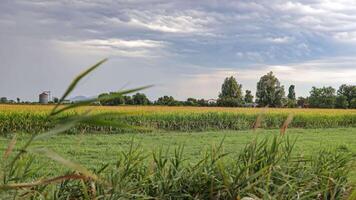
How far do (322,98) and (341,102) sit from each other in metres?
3.45

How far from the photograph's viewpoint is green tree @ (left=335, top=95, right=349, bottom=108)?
5728 centimetres

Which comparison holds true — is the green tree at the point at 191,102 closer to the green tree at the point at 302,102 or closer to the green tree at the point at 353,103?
the green tree at the point at 302,102

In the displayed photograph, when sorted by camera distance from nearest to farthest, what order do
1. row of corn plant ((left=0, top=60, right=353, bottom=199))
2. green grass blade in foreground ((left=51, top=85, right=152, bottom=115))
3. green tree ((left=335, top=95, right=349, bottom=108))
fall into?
green grass blade in foreground ((left=51, top=85, right=152, bottom=115))
row of corn plant ((left=0, top=60, right=353, bottom=199))
green tree ((left=335, top=95, right=349, bottom=108))

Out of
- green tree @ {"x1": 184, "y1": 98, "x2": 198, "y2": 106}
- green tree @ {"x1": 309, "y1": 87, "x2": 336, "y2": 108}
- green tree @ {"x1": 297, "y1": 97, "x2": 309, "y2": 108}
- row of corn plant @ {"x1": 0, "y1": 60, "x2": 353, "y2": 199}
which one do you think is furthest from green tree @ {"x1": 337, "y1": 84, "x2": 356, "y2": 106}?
row of corn plant @ {"x1": 0, "y1": 60, "x2": 353, "y2": 199}

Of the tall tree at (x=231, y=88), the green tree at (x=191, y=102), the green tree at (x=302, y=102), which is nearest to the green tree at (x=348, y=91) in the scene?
the green tree at (x=302, y=102)

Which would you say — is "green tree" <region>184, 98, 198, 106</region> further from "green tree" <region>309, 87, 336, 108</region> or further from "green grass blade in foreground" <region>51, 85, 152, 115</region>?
"green grass blade in foreground" <region>51, 85, 152, 115</region>

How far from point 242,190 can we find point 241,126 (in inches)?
1018

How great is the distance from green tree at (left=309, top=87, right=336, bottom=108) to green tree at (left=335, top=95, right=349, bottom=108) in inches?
20.3

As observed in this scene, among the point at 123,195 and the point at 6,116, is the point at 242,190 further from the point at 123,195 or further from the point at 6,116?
the point at 6,116

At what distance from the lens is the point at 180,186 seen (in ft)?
9.81

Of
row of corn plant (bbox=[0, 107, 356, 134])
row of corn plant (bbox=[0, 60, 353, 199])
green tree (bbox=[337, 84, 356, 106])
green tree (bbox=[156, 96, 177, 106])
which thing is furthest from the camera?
green tree (bbox=[337, 84, 356, 106])

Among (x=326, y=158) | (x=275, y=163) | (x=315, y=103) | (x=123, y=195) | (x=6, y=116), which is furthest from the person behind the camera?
(x=315, y=103)

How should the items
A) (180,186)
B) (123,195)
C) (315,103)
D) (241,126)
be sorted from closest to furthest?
(123,195) < (180,186) < (241,126) < (315,103)

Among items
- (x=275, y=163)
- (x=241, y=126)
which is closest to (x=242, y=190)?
(x=275, y=163)
